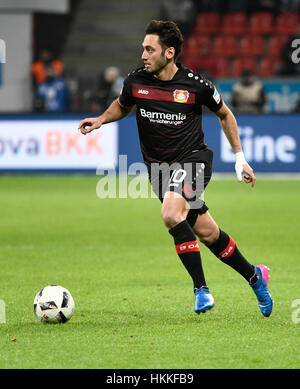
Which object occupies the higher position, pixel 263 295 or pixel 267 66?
pixel 263 295

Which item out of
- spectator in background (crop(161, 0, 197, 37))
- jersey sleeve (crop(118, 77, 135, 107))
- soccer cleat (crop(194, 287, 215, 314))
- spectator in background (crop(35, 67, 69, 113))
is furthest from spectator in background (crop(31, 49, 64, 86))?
soccer cleat (crop(194, 287, 215, 314))

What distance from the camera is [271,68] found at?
2533 cm

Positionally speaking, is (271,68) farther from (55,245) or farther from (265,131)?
(55,245)

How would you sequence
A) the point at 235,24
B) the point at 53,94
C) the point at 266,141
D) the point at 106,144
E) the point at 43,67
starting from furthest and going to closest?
the point at 235,24 → the point at 43,67 → the point at 53,94 → the point at 106,144 → the point at 266,141

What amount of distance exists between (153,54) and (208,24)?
20367 mm

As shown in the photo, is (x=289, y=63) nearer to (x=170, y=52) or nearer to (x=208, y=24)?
(x=208, y=24)

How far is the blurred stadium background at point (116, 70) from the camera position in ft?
62.8

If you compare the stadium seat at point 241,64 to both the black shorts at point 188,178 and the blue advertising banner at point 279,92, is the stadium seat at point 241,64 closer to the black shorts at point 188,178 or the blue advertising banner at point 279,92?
the blue advertising banner at point 279,92

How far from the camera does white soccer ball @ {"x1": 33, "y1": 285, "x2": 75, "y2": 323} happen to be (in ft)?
20.7

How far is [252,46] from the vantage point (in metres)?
25.9

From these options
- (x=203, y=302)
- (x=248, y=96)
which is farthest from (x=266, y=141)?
(x=203, y=302)

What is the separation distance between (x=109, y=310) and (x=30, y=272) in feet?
6.82

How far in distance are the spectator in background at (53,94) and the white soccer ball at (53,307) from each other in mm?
15723

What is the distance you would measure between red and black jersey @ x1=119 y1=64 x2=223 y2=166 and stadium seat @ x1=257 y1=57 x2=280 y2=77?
61.5ft
